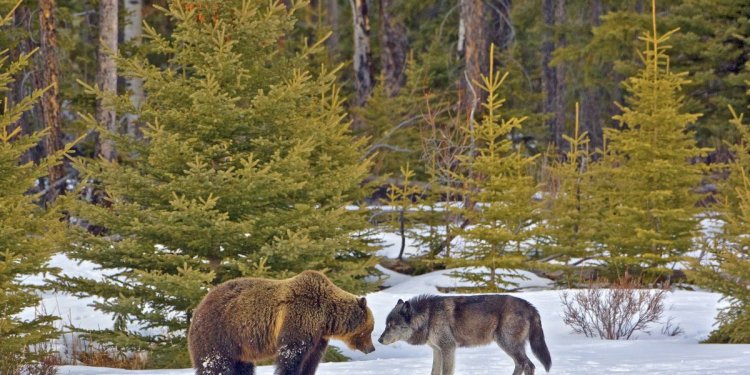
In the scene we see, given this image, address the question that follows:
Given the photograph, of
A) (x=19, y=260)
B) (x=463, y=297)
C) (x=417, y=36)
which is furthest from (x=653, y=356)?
(x=417, y=36)

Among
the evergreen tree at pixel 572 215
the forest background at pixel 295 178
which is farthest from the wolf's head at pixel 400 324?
the evergreen tree at pixel 572 215

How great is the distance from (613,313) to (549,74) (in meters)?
25.2

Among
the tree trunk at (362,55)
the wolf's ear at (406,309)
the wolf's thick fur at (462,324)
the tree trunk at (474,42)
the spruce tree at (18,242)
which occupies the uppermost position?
the tree trunk at (362,55)

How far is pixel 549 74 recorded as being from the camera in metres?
38.2

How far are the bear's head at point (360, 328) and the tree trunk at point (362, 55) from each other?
23.6 metres

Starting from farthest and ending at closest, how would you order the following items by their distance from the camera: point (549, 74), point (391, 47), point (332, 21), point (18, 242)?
1. point (332, 21)
2. point (549, 74)
3. point (391, 47)
4. point (18, 242)

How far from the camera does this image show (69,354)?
45.8ft

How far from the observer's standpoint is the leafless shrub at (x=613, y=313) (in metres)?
13.9

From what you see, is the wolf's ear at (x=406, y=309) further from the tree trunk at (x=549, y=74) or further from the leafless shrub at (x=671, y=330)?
the tree trunk at (x=549, y=74)

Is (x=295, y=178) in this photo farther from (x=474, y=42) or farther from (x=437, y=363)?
(x=474, y=42)

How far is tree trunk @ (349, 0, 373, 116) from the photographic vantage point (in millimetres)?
32250

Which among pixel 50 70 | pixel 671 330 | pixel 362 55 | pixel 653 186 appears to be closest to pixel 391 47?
pixel 362 55

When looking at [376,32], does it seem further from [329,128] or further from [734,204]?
[329,128]

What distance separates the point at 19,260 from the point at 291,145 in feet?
11.7
